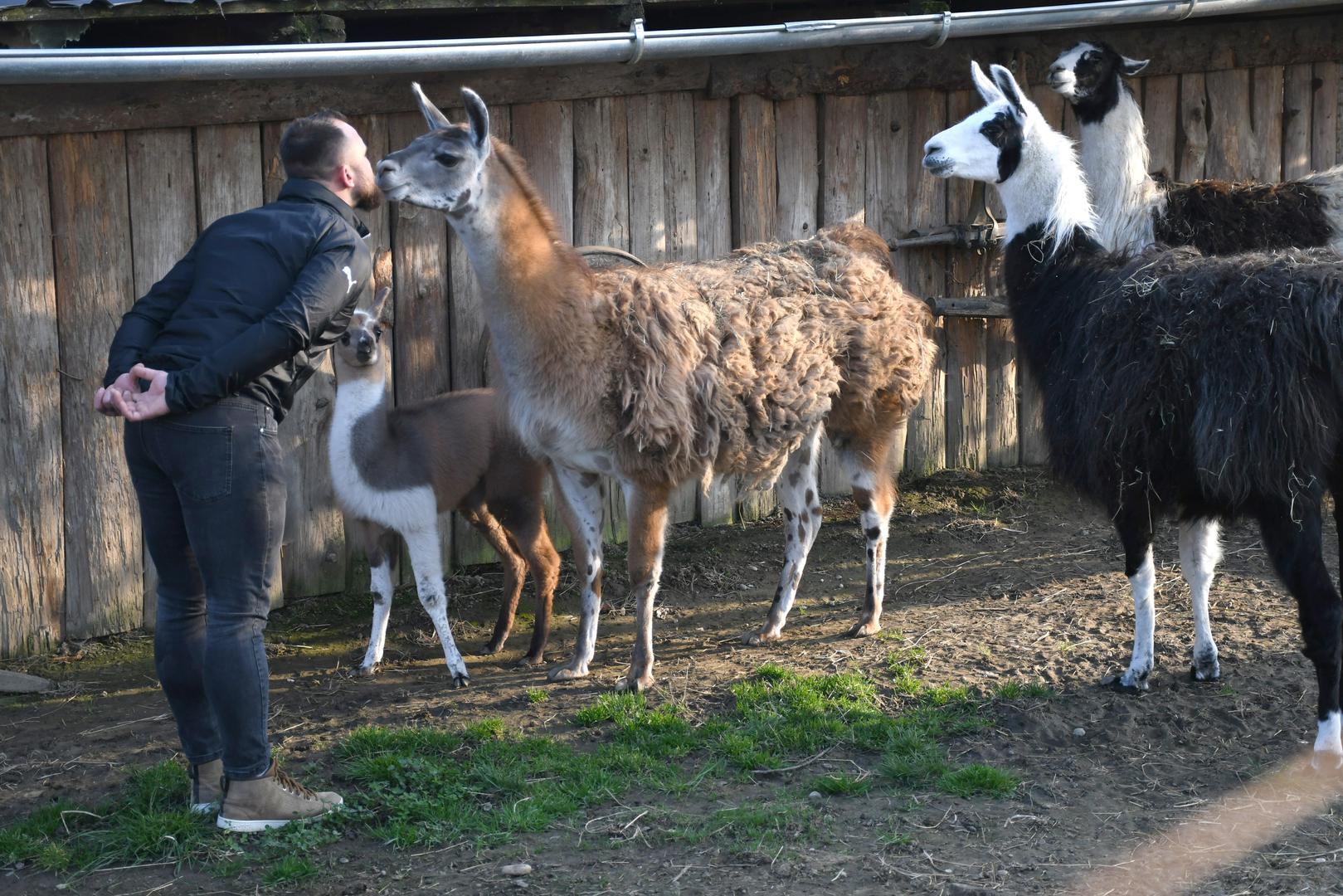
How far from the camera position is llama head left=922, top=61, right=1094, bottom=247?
5.29 meters

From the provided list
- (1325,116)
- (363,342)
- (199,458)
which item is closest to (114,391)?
(199,458)

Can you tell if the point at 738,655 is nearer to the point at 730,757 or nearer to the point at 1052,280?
the point at 730,757

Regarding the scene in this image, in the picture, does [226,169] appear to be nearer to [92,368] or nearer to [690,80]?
[92,368]

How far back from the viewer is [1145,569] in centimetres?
502

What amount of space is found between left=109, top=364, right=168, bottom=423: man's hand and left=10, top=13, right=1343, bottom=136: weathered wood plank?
7.72ft

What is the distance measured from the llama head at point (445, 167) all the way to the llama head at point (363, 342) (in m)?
0.83

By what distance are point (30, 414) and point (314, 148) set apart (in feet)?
7.77

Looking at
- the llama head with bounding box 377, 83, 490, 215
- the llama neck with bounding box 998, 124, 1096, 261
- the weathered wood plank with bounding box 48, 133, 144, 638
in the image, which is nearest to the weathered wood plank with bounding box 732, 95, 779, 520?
the llama neck with bounding box 998, 124, 1096, 261

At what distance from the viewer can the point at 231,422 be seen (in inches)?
146

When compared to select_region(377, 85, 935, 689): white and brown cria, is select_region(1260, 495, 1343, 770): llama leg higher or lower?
lower

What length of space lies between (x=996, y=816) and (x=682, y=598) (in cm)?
272

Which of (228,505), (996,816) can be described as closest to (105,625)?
(228,505)

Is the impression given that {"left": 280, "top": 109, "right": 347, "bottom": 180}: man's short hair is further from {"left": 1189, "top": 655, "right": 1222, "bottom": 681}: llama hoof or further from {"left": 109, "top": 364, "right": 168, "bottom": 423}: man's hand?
{"left": 1189, "top": 655, "right": 1222, "bottom": 681}: llama hoof

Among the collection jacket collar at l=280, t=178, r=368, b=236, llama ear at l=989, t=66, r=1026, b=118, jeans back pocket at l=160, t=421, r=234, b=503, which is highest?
llama ear at l=989, t=66, r=1026, b=118
